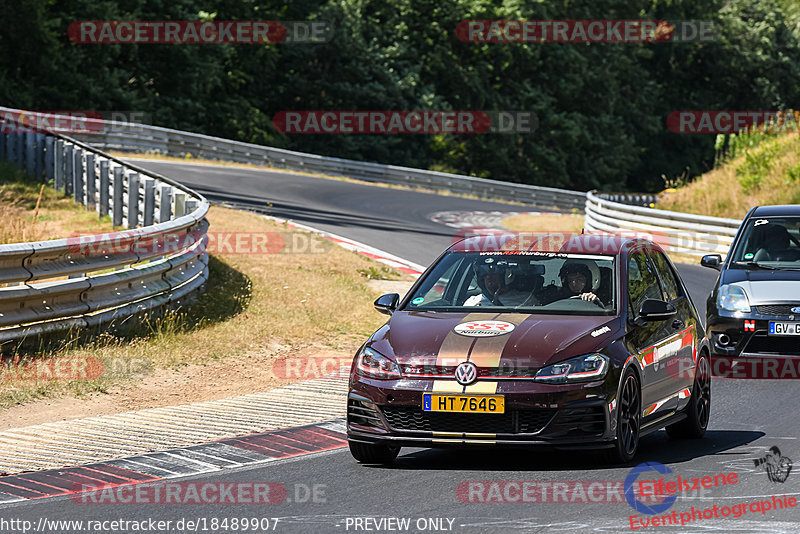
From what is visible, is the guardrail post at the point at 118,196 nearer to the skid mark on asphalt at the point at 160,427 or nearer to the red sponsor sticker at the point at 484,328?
the skid mark on asphalt at the point at 160,427

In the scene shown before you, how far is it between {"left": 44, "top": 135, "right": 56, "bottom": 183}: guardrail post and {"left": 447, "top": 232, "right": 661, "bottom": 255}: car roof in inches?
633

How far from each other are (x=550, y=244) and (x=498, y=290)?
0.65 metres

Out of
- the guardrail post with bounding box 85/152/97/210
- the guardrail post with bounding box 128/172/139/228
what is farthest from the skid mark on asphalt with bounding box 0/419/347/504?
the guardrail post with bounding box 85/152/97/210

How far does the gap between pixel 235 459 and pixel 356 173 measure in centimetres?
3588

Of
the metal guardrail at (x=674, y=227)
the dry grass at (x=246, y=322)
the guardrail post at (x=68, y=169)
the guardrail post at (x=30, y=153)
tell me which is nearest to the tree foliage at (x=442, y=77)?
the guardrail post at (x=30, y=153)

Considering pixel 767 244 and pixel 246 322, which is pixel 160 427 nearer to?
pixel 246 322

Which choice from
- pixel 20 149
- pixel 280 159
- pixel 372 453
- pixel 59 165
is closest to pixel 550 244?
pixel 372 453

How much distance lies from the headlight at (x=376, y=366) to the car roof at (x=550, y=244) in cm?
143

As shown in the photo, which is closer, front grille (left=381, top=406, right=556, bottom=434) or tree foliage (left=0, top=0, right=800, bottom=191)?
front grille (left=381, top=406, right=556, bottom=434)

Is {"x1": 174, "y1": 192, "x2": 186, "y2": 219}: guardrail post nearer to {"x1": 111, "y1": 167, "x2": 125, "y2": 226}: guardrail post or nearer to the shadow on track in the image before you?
{"x1": 111, "y1": 167, "x2": 125, "y2": 226}: guardrail post

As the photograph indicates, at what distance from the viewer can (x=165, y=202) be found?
18.3 meters

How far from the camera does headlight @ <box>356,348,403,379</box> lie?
7.75 metres

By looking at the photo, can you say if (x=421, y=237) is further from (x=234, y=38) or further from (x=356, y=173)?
(x=234, y=38)

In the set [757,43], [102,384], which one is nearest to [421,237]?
[102,384]
